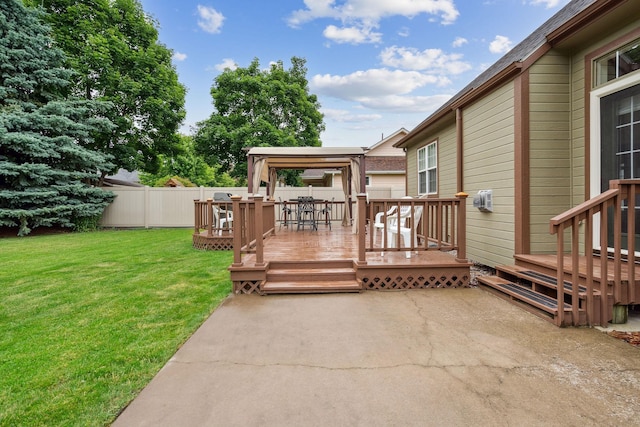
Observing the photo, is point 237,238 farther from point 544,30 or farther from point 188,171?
point 188,171

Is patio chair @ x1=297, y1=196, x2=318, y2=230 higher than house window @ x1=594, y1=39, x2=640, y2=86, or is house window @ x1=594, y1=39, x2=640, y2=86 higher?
house window @ x1=594, y1=39, x2=640, y2=86

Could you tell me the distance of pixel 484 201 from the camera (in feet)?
16.4

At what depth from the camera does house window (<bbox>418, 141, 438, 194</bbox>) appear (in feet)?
25.0

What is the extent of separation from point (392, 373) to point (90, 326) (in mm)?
2754

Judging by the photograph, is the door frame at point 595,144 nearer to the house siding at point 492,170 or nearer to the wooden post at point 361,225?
the house siding at point 492,170

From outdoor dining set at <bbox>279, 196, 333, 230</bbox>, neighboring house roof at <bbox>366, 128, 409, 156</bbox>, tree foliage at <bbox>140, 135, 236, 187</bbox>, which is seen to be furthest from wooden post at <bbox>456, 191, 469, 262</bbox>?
tree foliage at <bbox>140, 135, 236, 187</bbox>

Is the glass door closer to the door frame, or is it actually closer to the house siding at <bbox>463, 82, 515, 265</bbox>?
the door frame

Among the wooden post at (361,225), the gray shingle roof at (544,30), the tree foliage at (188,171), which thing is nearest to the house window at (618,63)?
the gray shingle roof at (544,30)

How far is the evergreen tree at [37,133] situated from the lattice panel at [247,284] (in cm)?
982

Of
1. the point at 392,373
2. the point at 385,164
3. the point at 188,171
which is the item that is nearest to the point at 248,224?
the point at 392,373

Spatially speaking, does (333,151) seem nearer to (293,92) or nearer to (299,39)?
(299,39)

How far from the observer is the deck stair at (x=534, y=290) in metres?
2.88

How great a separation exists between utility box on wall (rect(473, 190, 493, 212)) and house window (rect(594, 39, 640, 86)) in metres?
1.83

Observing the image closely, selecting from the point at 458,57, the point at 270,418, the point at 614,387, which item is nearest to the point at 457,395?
the point at 614,387
